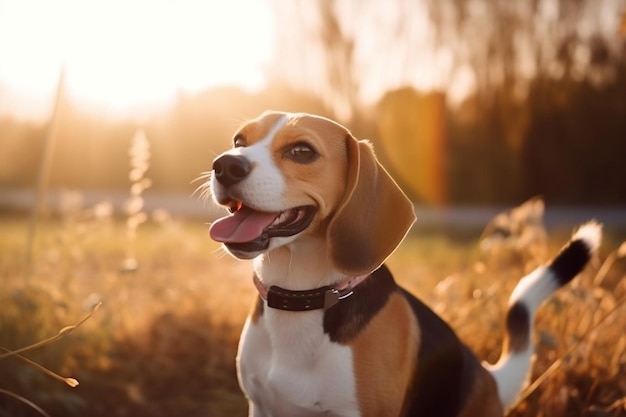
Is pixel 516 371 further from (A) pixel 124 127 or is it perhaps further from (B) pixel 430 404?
(A) pixel 124 127

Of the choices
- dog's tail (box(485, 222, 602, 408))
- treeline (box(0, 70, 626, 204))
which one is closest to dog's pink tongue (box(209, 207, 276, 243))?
dog's tail (box(485, 222, 602, 408))

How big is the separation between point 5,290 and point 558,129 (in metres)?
13.0

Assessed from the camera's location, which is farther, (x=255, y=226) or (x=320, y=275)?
(x=320, y=275)

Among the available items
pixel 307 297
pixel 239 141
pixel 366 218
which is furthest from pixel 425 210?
pixel 307 297

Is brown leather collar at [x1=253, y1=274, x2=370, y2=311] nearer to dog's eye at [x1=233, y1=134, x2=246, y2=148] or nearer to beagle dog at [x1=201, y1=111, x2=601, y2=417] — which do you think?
beagle dog at [x1=201, y1=111, x2=601, y2=417]

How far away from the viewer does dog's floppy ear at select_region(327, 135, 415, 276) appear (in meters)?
3.11

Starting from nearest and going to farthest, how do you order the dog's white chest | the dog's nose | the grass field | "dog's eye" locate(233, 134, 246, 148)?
1. the dog's nose
2. the dog's white chest
3. "dog's eye" locate(233, 134, 246, 148)
4. the grass field

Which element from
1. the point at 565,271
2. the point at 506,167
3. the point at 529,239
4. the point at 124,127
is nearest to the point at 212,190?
the point at 565,271

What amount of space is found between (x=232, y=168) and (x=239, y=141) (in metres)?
0.53

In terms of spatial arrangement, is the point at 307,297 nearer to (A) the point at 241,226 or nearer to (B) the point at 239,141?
(A) the point at 241,226

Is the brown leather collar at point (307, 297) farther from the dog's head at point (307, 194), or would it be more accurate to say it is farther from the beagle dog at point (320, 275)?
the dog's head at point (307, 194)

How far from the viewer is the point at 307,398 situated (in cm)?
306

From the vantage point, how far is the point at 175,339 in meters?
5.16

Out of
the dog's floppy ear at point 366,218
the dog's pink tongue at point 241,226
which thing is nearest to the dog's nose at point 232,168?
the dog's pink tongue at point 241,226
